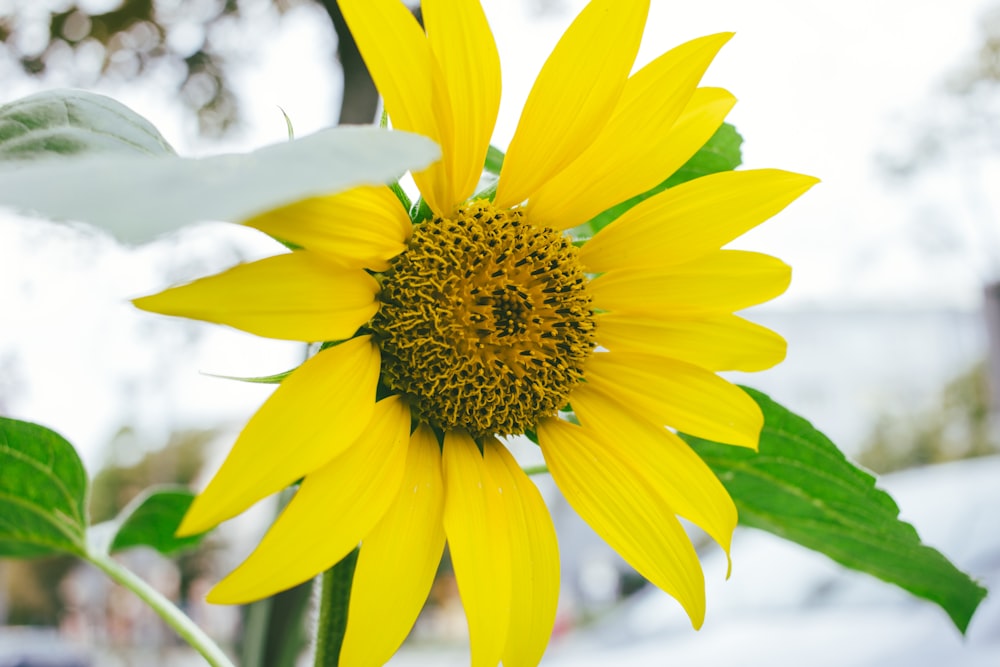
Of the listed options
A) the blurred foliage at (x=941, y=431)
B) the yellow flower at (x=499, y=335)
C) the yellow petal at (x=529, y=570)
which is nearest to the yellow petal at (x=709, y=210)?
the yellow flower at (x=499, y=335)

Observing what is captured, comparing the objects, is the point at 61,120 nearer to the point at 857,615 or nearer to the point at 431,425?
the point at 431,425

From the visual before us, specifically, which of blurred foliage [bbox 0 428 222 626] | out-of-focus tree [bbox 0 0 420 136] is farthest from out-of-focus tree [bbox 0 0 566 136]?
blurred foliage [bbox 0 428 222 626]

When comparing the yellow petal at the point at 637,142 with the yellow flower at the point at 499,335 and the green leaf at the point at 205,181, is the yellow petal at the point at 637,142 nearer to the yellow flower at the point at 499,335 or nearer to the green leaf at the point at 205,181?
the yellow flower at the point at 499,335

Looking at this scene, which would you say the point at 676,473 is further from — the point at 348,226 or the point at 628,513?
the point at 348,226

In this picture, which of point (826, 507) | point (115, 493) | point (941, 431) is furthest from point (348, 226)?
point (941, 431)

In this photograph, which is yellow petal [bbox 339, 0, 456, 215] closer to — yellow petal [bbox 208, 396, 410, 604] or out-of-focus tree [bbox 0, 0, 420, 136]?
yellow petal [bbox 208, 396, 410, 604]

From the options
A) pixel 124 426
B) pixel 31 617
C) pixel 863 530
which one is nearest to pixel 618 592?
pixel 124 426
